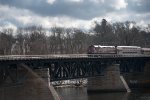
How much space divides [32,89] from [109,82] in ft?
102

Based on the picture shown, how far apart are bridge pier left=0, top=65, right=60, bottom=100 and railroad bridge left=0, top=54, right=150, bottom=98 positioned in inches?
30.4

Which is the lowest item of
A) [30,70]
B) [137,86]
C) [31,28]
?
[137,86]

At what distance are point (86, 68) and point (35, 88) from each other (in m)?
21.0

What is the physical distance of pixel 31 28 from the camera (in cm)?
18150

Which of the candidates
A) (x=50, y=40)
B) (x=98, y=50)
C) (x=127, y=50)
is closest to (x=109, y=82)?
(x=98, y=50)

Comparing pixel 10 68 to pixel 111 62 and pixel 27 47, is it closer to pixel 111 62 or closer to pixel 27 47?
pixel 111 62

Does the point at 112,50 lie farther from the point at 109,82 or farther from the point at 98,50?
the point at 109,82

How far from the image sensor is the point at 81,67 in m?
82.9

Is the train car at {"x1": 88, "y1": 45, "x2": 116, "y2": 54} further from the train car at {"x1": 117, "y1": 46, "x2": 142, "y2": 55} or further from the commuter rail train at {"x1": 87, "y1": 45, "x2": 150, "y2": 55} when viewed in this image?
the train car at {"x1": 117, "y1": 46, "x2": 142, "y2": 55}

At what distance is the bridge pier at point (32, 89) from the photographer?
210ft

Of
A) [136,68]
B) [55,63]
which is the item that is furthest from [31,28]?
[55,63]

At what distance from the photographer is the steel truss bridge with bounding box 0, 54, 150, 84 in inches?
2525

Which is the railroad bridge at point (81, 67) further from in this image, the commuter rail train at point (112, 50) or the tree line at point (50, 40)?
the tree line at point (50, 40)

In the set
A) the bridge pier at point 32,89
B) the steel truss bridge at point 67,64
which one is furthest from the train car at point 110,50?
the bridge pier at point 32,89
